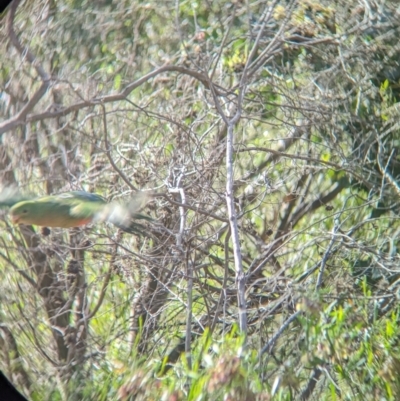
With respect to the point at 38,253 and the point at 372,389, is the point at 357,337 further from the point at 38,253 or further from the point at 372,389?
the point at 38,253

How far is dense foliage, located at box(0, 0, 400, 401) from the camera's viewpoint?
4.06 ft

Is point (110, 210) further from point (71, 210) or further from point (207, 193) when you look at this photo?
point (207, 193)

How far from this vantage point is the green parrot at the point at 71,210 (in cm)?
128

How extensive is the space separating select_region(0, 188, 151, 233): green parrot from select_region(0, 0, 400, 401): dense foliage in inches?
1.1

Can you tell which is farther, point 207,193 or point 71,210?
point 207,193

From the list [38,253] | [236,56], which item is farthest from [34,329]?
[236,56]

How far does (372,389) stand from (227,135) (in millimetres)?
574

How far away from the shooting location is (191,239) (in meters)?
1.36

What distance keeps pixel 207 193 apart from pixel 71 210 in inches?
11.4

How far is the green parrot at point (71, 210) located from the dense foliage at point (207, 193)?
28mm

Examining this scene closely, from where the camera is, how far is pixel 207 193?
1.41m

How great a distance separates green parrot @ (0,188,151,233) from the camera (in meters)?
1.28

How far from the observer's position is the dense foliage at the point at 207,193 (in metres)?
1.24

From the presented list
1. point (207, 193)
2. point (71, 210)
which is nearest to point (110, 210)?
point (71, 210)
